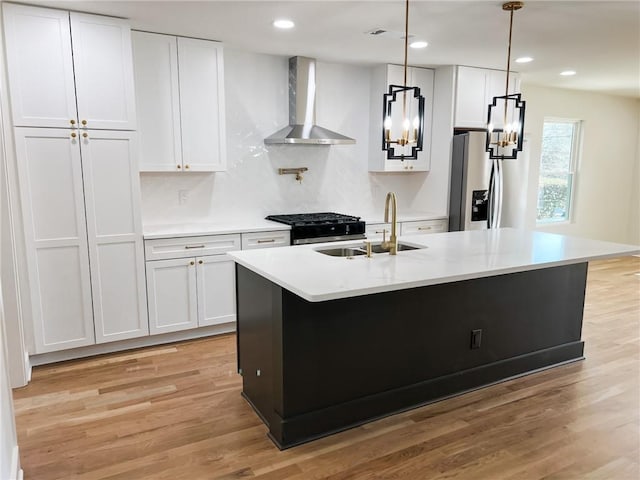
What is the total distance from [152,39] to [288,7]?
1272 millimetres

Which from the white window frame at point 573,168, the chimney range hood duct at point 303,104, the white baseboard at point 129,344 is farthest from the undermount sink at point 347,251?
the white window frame at point 573,168

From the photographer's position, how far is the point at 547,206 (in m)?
7.07

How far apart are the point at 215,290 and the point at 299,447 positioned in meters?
1.83

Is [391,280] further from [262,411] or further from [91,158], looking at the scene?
[91,158]

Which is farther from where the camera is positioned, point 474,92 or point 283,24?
point 474,92

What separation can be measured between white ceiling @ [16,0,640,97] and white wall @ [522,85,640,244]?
1.65 m

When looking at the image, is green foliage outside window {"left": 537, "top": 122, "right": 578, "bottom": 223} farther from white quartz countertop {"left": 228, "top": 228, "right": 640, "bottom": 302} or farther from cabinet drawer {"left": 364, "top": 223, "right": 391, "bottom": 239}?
white quartz countertop {"left": 228, "top": 228, "right": 640, "bottom": 302}

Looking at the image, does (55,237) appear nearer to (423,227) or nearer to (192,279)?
(192,279)

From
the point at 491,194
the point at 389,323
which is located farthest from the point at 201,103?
the point at 491,194

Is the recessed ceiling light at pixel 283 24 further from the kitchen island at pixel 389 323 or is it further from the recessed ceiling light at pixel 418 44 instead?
the kitchen island at pixel 389 323

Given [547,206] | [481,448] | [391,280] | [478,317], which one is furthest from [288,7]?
[547,206]

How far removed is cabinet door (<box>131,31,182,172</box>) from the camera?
3686mm

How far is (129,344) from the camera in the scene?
147 inches

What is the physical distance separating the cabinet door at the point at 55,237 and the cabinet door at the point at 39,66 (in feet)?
0.37
